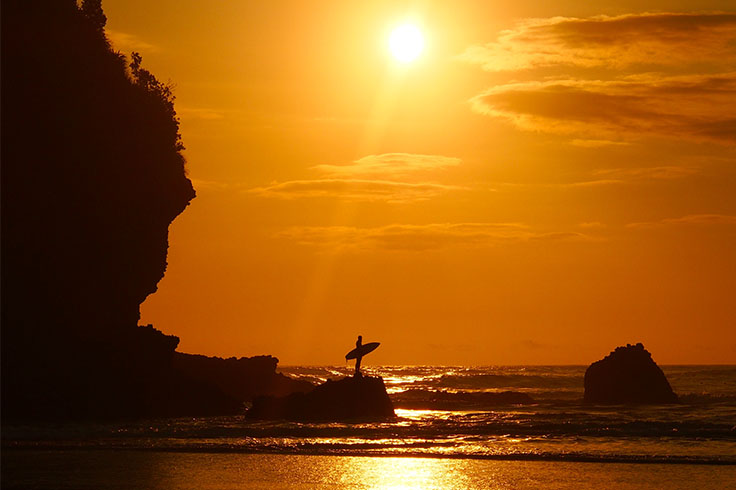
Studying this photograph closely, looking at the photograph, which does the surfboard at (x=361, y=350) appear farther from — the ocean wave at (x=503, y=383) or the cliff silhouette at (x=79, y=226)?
the ocean wave at (x=503, y=383)

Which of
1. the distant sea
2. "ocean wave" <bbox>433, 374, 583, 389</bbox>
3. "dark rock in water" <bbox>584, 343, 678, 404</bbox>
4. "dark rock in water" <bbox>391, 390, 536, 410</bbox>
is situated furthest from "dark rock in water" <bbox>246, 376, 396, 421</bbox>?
"ocean wave" <bbox>433, 374, 583, 389</bbox>

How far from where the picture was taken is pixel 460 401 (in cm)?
7688

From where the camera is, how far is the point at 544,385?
11662cm

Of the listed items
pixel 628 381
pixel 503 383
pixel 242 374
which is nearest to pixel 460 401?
pixel 628 381

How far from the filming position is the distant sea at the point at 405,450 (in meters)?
27.9

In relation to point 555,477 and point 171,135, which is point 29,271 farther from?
point 555,477

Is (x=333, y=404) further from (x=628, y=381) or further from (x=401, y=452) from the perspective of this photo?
(x=628, y=381)

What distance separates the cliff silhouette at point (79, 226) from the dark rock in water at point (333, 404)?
416cm

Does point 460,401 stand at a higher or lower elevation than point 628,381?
lower

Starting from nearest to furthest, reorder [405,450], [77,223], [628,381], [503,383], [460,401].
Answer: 1. [405,450]
2. [77,223]
3. [628,381]
4. [460,401]
5. [503,383]

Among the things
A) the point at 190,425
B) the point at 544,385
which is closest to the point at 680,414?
the point at 190,425

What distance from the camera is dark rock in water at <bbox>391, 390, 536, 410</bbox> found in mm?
68875

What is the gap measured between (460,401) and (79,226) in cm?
3761

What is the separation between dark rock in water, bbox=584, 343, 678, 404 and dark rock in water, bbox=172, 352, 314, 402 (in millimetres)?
21121
